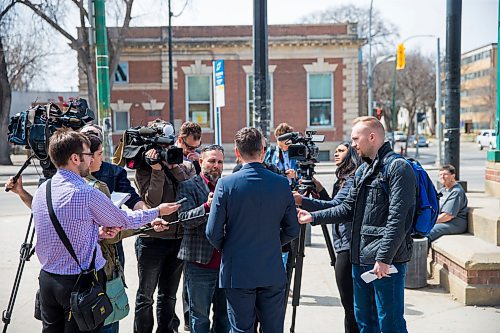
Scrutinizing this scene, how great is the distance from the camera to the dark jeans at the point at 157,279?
15.3 feet

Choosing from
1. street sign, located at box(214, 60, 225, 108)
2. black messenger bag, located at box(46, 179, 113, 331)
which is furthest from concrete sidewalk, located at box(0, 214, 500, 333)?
street sign, located at box(214, 60, 225, 108)

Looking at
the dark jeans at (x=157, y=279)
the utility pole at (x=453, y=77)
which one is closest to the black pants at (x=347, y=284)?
the dark jeans at (x=157, y=279)

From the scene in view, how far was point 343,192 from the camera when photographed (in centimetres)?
470

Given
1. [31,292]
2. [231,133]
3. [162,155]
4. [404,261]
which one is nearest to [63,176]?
[162,155]

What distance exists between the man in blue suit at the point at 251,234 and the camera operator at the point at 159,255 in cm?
94

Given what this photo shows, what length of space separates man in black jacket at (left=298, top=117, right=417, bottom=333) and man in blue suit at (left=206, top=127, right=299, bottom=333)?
0.66 metres

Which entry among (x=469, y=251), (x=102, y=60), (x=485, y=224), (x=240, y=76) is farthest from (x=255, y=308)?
(x=240, y=76)

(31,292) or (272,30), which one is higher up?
(272,30)

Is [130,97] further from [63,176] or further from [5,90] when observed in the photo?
[63,176]

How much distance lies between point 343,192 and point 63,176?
2335 mm

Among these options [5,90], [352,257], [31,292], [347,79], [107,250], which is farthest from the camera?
[347,79]

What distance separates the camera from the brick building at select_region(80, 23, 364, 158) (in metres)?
31.6

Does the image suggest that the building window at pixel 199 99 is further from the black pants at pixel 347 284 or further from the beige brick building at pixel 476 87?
the beige brick building at pixel 476 87

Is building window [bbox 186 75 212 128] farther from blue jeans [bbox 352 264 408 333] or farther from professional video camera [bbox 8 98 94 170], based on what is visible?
blue jeans [bbox 352 264 408 333]
